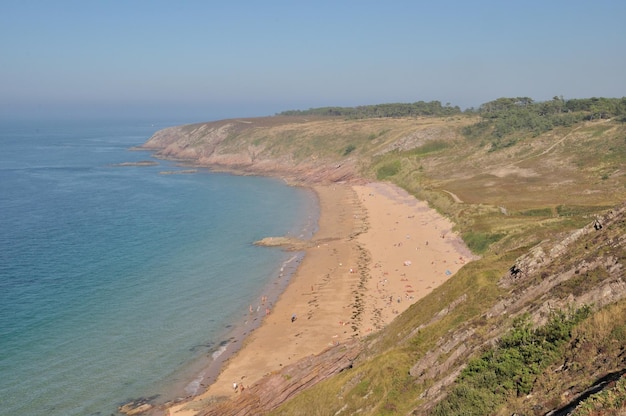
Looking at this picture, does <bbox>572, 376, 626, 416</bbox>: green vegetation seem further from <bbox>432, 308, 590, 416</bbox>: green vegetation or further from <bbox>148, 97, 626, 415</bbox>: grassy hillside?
<bbox>432, 308, 590, 416</bbox>: green vegetation

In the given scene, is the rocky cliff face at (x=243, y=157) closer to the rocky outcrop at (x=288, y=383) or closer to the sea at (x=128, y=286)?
the sea at (x=128, y=286)

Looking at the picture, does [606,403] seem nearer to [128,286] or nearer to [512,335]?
[512,335]

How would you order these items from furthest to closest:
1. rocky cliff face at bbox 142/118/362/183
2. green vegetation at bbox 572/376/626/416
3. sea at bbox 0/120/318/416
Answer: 1. rocky cliff face at bbox 142/118/362/183
2. sea at bbox 0/120/318/416
3. green vegetation at bbox 572/376/626/416

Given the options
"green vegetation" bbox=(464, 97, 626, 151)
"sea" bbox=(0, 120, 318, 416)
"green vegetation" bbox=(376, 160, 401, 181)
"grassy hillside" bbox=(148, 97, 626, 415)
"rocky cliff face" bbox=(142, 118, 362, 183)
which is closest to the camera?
"grassy hillside" bbox=(148, 97, 626, 415)

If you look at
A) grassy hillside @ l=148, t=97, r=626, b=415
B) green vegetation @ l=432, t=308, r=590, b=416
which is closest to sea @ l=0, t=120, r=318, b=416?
grassy hillside @ l=148, t=97, r=626, b=415

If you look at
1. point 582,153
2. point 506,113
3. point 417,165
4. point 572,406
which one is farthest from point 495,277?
point 506,113

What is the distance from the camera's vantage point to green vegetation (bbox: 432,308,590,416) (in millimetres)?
16516

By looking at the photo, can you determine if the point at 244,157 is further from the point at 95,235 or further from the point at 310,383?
the point at 310,383

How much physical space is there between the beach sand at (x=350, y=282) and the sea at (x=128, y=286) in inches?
90.2

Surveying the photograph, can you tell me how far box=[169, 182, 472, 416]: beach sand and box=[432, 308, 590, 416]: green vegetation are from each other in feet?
66.2

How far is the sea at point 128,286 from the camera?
121 ft

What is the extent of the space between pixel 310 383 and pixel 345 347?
4.67 m

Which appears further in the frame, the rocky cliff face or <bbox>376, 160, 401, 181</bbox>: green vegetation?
the rocky cliff face

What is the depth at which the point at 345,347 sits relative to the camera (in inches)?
1227
